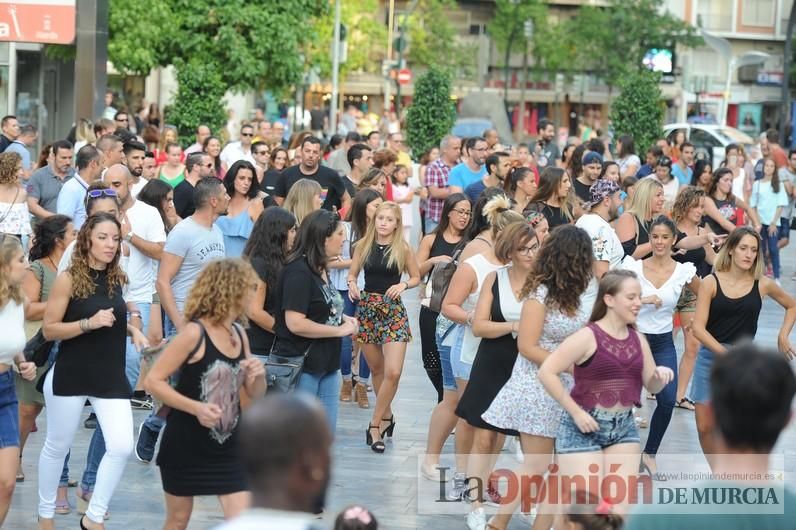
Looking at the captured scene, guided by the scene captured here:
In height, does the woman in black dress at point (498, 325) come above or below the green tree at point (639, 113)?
below

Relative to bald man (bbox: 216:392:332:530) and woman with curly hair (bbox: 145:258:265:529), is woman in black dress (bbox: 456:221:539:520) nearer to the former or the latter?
woman with curly hair (bbox: 145:258:265:529)

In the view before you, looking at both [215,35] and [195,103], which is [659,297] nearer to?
[195,103]

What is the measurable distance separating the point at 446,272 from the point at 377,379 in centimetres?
158

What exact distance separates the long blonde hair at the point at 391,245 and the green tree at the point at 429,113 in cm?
1820

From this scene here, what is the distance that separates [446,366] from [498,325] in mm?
1549

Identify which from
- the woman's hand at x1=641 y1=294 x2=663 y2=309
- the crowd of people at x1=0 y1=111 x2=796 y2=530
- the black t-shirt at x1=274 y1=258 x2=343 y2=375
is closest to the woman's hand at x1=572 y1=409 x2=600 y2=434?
the crowd of people at x1=0 y1=111 x2=796 y2=530

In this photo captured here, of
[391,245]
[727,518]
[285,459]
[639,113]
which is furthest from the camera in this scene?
[639,113]

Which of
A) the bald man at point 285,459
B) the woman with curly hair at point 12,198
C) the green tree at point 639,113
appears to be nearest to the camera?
the bald man at point 285,459

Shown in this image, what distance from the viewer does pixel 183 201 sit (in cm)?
1226

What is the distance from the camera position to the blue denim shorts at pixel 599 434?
637 cm

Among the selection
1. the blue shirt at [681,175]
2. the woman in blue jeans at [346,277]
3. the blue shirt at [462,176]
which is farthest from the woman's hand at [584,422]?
the blue shirt at [681,175]

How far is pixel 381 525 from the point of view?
7.71 m

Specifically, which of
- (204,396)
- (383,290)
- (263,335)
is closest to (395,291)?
(383,290)

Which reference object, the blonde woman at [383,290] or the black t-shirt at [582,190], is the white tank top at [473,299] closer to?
the blonde woman at [383,290]
